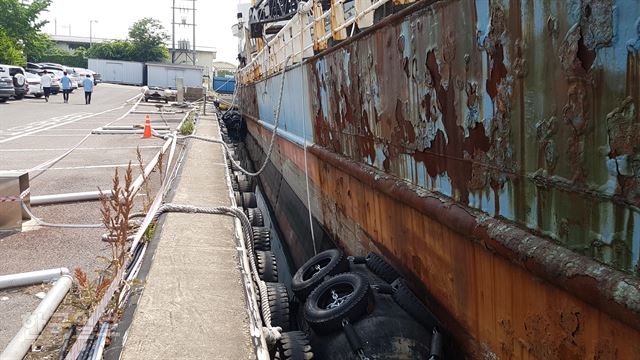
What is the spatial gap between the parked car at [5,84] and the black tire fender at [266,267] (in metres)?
25.8

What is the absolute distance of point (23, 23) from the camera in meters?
43.1

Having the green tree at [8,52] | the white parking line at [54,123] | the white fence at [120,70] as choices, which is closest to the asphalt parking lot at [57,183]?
the white parking line at [54,123]

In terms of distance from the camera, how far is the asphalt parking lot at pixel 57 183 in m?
4.62

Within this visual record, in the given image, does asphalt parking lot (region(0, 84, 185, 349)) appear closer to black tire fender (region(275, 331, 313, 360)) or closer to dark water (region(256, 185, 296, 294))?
black tire fender (region(275, 331, 313, 360))

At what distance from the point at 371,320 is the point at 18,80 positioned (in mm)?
30685

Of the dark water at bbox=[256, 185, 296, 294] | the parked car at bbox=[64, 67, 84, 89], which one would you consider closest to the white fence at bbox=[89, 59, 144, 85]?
the parked car at bbox=[64, 67, 84, 89]

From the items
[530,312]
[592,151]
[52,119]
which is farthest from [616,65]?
[52,119]

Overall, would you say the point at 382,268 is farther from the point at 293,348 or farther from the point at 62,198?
the point at 62,198

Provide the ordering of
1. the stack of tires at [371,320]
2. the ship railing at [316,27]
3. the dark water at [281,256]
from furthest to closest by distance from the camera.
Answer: the dark water at [281,256] < the ship railing at [316,27] < the stack of tires at [371,320]

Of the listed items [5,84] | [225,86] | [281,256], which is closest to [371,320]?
[281,256]

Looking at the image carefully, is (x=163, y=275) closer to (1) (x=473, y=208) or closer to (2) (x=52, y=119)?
(1) (x=473, y=208)

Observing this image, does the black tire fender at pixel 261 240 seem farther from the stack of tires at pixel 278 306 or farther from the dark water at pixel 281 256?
the dark water at pixel 281 256

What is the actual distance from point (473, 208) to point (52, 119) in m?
20.6

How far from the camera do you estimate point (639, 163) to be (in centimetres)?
186
